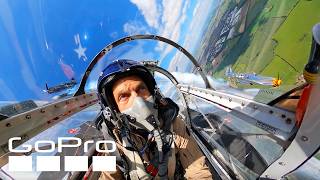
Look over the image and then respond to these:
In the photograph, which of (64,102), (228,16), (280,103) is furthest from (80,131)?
(228,16)

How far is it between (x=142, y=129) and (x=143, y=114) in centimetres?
15

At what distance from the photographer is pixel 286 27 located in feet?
104

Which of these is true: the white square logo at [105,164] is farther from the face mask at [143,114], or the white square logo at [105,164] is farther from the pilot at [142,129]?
the face mask at [143,114]

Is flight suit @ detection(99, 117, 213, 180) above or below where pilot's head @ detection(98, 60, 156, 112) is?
below

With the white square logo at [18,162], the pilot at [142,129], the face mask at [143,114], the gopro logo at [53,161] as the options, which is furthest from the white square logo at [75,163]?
the face mask at [143,114]

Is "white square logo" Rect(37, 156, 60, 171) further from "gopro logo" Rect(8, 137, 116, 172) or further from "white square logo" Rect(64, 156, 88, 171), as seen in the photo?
"white square logo" Rect(64, 156, 88, 171)

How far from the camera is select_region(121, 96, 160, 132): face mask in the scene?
188 cm

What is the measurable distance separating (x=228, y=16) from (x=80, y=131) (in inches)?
2663

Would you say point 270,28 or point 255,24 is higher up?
point 255,24

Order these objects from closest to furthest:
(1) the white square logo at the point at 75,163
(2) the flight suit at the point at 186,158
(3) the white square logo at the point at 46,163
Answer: (3) the white square logo at the point at 46,163, (2) the flight suit at the point at 186,158, (1) the white square logo at the point at 75,163

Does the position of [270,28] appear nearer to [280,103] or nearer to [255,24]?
[255,24]

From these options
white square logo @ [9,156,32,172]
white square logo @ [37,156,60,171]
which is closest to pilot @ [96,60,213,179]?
white square logo @ [37,156,60,171]

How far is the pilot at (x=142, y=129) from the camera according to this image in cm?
190

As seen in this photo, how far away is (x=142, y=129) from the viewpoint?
197 centimetres
